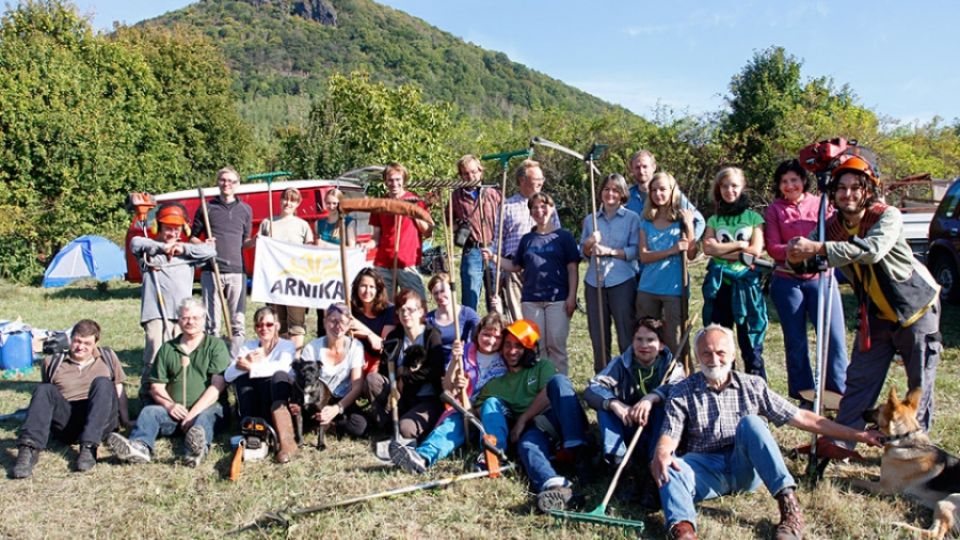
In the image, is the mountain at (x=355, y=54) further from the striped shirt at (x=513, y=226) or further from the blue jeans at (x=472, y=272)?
the striped shirt at (x=513, y=226)

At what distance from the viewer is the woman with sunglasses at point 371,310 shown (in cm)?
553

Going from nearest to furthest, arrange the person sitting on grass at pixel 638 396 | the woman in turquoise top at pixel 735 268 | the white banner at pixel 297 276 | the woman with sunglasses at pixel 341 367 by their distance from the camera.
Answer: the person sitting on grass at pixel 638 396 < the woman in turquoise top at pixel 735 268 < the woman with sunglasses at pixel 341 367 < the white banner at pixel 297 276

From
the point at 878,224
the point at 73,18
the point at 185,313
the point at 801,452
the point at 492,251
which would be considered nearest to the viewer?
the point at 878,224

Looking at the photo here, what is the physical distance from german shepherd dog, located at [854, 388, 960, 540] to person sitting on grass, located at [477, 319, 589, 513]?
1.58 m

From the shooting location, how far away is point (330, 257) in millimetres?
6488

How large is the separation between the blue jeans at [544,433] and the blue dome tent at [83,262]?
1296 cm

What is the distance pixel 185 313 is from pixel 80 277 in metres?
11.9

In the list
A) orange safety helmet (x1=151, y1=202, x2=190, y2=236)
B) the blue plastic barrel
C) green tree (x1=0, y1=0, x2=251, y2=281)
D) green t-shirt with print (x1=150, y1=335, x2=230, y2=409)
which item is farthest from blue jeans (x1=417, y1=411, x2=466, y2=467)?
green tree (x1=0, y1=0, x2=251, y2=281)

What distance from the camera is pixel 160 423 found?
5176mm

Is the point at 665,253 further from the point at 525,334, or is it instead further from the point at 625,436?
the point at 625,436

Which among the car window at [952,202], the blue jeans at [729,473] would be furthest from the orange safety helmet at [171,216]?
the car window at [952,202]

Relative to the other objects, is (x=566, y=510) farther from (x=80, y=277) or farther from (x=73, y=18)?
(x=73, y=18)

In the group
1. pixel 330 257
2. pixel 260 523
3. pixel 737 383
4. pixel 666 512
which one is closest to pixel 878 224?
pixel 737 383

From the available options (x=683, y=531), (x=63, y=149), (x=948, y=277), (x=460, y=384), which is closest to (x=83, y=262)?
(x=63, y=149)
